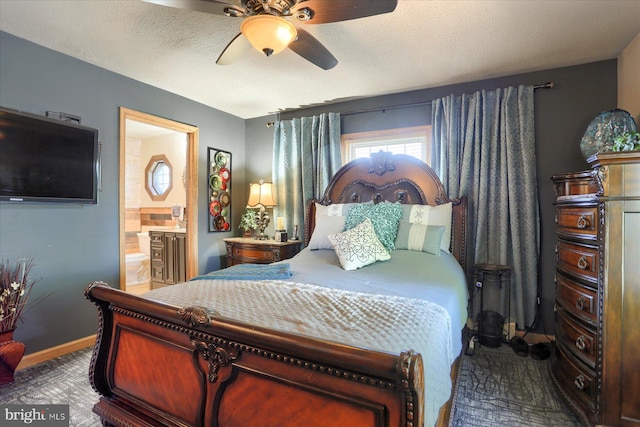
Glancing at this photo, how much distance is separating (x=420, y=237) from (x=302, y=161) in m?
1.89

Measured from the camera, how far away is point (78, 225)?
108 inches

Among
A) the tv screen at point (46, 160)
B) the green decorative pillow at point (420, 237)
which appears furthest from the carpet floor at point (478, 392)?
the tv screen at point (46, 160)

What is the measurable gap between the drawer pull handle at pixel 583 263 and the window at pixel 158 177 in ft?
18.9

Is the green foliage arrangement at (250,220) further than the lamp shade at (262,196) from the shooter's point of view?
Yes

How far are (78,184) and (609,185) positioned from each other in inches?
153

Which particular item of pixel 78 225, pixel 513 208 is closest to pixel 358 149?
pixel 513 208

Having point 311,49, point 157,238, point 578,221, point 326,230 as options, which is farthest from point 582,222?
point 157,238

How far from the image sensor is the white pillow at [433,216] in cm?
276

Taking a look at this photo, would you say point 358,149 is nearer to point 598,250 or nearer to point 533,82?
point 533,82

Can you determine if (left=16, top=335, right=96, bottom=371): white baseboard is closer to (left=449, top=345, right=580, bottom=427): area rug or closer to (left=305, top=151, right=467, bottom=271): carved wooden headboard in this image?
Result: (left=305, top=151, right=467, bottom=271): carved wooden headboard

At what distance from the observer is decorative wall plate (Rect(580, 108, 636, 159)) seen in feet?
7.10

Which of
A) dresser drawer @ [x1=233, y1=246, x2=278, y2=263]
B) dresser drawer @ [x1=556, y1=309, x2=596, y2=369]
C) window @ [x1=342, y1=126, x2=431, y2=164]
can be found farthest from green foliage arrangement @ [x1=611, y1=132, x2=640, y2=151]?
dresser drawer @ [x1=233, y1=246, x2=278, y2=263]

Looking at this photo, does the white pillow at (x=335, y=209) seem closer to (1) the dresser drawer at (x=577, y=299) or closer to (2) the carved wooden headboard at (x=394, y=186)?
(2) the carved wooden headboard at (x=394, y=186)

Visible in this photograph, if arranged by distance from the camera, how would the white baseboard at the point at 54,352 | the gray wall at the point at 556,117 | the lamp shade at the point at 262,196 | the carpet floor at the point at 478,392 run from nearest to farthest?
1. the carpet floor at the point at 478,392
2. the white baseboard at the point at 54,352
3. the gray wall at the point at 556,117
4. the lamp shade at the point at 262,196
